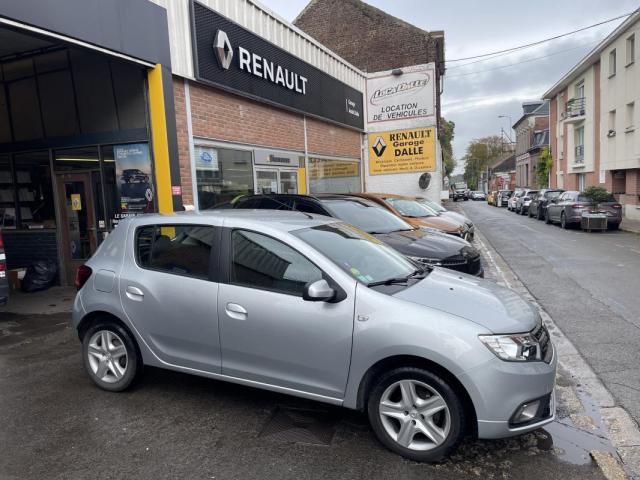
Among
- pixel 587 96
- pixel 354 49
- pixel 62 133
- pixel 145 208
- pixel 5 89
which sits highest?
pixel 354 49

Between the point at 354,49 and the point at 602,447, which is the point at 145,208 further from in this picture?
the point at 354,49

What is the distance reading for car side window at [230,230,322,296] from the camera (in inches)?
134

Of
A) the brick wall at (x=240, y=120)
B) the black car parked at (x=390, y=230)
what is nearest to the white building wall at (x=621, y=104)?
the brick wall at (x=240, y=120)

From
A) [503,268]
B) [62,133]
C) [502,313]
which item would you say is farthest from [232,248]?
[503,268]

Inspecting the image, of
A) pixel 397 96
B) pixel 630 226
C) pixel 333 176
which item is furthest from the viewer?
pixel 397 96

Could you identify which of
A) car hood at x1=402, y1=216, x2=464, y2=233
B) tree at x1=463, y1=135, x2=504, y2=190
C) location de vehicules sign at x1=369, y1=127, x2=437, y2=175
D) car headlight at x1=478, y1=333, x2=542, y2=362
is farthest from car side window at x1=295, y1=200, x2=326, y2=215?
tree at x1=463, y1=135, x2=504, y2=190

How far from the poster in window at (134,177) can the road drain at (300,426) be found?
534 centimetres

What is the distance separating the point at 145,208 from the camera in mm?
8023

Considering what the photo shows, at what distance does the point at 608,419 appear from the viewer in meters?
3.59

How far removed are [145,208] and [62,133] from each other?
2.25 meters

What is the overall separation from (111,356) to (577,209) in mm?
18125

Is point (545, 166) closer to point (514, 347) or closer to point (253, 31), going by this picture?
point (253, 31)

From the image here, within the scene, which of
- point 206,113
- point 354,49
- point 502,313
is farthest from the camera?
point 354,49

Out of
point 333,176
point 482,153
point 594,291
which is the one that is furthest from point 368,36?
point 482,153
